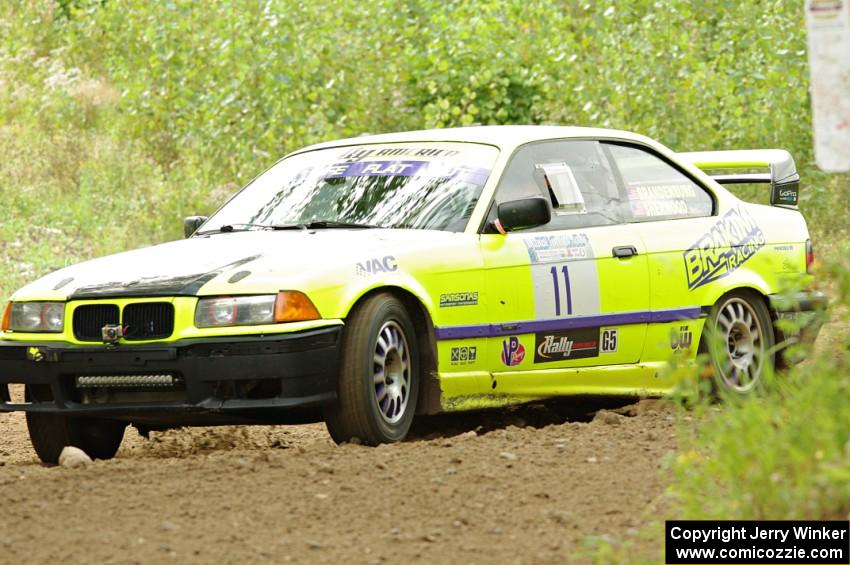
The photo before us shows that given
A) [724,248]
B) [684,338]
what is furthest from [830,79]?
[724,248]

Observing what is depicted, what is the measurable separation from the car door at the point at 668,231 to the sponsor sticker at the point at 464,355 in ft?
4.05

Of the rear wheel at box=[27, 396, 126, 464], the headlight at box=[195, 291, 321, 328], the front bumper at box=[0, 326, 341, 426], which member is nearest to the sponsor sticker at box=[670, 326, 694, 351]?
the front bumper at box=[0, 326, 341, 426]

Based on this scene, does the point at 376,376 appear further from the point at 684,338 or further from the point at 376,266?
the point at 684,338

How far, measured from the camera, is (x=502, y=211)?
766cm

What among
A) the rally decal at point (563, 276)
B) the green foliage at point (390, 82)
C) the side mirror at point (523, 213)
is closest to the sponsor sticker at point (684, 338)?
the rally decal at point (563, 276)

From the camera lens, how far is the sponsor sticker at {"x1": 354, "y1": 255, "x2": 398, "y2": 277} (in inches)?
272

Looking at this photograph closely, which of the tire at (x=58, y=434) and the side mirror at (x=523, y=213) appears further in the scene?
the side mirror at (x=523, y=213)

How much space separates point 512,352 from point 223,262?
1.53m

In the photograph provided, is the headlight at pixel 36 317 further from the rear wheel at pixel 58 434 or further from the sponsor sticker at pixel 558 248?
the sponsor sticker at pixel 558 248

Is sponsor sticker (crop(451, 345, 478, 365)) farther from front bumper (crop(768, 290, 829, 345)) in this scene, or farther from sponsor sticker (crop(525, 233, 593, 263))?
front bumper (crop(768, 290, 829, 345))

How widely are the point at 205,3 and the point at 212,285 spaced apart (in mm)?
10427

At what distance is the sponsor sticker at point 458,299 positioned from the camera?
7336mm

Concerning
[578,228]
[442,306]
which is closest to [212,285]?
[442,306]

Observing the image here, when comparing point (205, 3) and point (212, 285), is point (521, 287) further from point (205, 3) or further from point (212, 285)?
point (205, 3)
